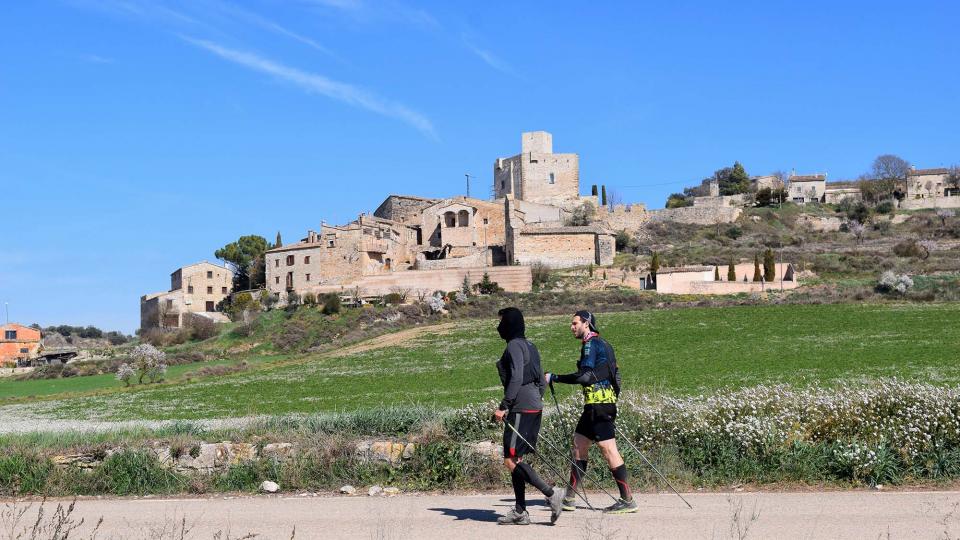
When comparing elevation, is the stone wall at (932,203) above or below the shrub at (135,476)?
above

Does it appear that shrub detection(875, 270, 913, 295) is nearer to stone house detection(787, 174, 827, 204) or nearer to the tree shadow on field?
the tree shadow on field

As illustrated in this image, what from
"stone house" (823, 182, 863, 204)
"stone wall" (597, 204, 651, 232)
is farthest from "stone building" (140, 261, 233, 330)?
"stone house" (823, 182, 863, 204)

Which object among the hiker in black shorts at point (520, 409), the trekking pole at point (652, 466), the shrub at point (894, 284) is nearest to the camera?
the hiker in black shorts at point (520, 409)

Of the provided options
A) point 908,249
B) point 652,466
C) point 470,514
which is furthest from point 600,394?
point 908,249

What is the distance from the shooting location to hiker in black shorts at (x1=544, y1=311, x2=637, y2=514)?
10422 millimetres

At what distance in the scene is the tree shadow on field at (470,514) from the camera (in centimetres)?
1034

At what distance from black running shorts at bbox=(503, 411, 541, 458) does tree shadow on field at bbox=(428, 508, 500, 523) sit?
73 cm

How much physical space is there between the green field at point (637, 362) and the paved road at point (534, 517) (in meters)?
10.5

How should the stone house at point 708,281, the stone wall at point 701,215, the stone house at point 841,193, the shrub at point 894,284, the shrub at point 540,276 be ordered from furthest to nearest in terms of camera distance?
the stone house at point 841,193 → the stone wall at point 701,215 → the shrub at point 540,276 → the stone house at point 708,281 → the shrub at point 894,284

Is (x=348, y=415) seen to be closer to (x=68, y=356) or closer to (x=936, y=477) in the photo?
(x=936, y=477)

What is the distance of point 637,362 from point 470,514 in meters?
24.2

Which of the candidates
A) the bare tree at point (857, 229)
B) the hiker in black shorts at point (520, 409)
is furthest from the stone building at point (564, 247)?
the hiker in black shorts at point (520, 409)

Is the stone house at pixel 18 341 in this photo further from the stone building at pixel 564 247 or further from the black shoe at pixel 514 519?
the black shoe at pixel 514 519

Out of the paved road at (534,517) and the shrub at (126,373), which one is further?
the shrub at (126,373)
